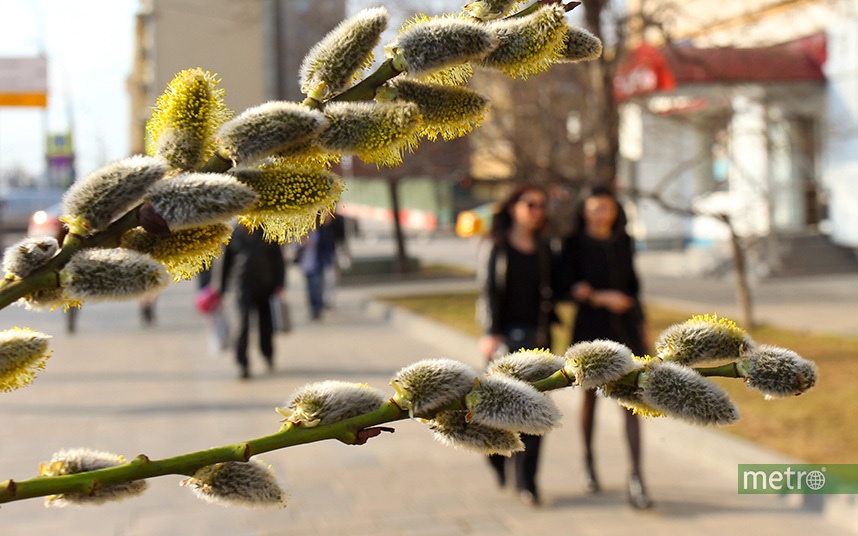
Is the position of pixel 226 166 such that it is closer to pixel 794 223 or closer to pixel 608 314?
pixel 608 314

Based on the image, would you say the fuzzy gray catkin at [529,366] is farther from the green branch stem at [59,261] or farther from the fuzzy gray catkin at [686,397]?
the green branch stem at [59,261]

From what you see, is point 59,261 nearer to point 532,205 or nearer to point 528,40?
point 528,40

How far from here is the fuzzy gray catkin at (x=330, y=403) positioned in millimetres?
928

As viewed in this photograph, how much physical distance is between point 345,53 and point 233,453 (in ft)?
1.39

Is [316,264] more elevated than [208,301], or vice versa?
[316,264]

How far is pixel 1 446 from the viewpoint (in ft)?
24.2


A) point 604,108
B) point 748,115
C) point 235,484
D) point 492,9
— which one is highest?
point 748,115

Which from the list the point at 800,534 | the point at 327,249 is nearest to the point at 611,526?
the point at 800,534

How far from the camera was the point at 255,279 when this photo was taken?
10.6 meters

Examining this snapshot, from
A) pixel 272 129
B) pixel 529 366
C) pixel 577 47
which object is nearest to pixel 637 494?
pixel 529 366

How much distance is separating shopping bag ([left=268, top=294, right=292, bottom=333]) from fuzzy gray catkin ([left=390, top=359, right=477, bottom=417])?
34.8 ft

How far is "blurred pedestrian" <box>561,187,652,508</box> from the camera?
19.5 feet

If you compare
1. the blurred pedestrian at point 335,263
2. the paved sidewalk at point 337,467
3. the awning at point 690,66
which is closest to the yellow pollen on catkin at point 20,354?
the paved sidewalk at point 337,467

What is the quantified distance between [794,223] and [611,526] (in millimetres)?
17925
